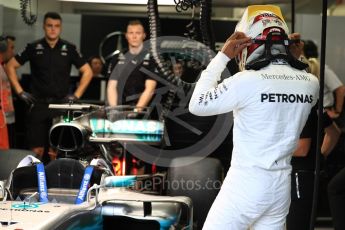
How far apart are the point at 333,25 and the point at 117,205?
3.49m

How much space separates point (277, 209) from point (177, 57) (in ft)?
9.94

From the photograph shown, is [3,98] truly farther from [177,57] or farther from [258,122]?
[258,122]

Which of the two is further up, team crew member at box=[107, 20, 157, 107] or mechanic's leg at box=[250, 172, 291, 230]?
team crew member at box=[107, 20, 157, 107]

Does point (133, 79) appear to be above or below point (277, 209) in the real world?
above

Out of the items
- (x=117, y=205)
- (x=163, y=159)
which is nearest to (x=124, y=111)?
(x=163, y=159)

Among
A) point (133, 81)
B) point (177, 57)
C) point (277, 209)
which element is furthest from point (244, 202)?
point (133, 81)

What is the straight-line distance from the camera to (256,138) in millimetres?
3213

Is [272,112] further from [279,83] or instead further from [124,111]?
[124,111]

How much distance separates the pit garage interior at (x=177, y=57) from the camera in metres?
4.67

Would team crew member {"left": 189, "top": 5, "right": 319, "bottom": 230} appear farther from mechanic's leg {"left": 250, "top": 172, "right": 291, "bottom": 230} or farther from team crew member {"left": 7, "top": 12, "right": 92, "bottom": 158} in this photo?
team crew member {"left": 7, "top": 12, "right": 92, "bottom": 158}

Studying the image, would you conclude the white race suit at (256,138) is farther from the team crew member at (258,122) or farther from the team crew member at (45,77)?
the team crew member at (45,77)

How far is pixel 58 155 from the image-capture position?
464cm

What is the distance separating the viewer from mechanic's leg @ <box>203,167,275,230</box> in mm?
3182

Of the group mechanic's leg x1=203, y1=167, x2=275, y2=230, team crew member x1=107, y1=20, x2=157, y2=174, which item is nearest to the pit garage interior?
team crew member x1=107, y1=20, x2=157, y2=174
